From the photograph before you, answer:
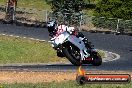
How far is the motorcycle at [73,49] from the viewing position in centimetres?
1216

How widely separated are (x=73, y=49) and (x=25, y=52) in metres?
17.0

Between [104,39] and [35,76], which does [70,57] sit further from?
[104,39]

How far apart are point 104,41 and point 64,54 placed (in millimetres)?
24931

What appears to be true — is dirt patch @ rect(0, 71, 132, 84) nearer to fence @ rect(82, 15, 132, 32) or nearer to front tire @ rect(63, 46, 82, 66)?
front tire @ rect(63, 46, 82, 66)

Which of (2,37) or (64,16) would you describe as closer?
(2,37)

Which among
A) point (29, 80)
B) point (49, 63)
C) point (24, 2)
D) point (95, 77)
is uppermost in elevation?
point (95, 77)

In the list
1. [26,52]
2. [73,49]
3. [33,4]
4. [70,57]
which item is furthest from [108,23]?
[70,57]

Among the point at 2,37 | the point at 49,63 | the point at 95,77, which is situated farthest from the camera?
the point at 2,37

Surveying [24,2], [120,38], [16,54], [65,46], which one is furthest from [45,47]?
[24,2]

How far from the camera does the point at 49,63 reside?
27406mm

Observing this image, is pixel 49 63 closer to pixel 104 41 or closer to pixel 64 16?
pixel 104 41

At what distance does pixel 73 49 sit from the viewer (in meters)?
12.6

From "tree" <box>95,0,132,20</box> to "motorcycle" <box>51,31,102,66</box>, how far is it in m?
32.1

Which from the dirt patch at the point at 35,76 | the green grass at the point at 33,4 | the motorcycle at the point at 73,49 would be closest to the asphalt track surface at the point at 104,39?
the dirt patch at the point at 35,76
